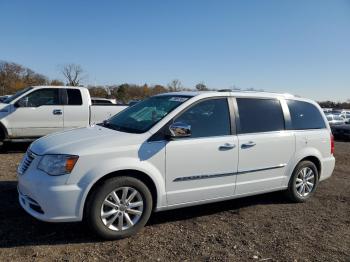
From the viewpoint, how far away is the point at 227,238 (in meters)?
4.59

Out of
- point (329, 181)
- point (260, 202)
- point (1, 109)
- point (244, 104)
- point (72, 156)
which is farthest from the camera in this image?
point (1, 109)

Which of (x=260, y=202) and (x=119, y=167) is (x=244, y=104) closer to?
(x=260, y=202)

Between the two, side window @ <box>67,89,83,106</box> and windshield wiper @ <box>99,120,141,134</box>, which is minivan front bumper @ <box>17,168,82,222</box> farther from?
side window @ <box>67,89,83,106</box>

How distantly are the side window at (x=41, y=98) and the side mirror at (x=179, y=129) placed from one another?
6.60 m

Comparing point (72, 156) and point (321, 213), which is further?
point (321, 213)

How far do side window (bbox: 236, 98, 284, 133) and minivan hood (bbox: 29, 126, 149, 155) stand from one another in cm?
162

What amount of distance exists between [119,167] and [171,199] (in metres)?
0.86

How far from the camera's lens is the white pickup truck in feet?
32.5

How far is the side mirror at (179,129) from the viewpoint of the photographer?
4570 mm

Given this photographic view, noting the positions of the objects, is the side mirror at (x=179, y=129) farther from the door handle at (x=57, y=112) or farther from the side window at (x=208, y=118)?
the door handle at (x=57, y=112)

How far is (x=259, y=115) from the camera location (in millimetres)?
5633

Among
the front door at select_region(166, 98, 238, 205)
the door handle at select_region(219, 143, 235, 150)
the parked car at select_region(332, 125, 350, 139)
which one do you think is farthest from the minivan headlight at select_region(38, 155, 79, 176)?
the parked car at select_region(332, 125, 350, 139)

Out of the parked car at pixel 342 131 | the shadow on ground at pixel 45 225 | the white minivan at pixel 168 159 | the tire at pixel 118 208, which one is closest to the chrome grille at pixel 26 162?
the white minivan at pixel 168 159

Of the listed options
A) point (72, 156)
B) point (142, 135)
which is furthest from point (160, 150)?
point (72, 156)
